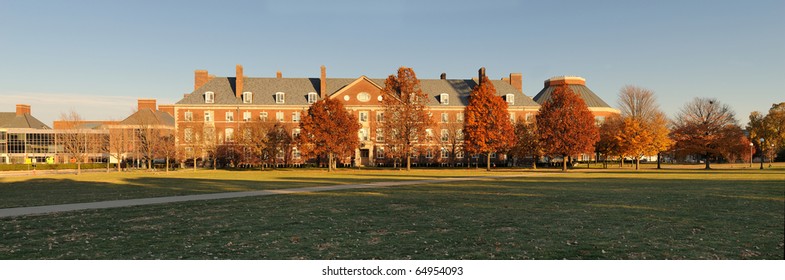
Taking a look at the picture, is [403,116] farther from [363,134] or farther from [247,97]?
[247,97]

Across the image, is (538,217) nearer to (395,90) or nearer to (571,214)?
(571,214)

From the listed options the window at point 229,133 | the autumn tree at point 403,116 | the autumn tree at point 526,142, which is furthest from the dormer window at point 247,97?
the autumn tree at point 526,142

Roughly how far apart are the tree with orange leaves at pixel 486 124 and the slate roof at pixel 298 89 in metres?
16.3

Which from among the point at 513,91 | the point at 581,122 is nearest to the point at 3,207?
the point at 581,122

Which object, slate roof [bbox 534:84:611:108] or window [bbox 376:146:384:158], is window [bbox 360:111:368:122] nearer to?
window [bbox 376:146:384:158]

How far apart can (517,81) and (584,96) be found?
18.4 meters

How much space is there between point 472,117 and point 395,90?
9.74 metres

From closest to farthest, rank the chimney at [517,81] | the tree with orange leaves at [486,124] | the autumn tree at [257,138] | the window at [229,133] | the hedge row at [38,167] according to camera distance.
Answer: the tree with orange leaves at [486,124] → the autumn tree at [257,138] → the hedge row at [38,167] → the window at [229,133] → the chimney at [517,81]

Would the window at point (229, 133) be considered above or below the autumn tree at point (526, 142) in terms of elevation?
above

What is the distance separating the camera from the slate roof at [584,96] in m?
86.9

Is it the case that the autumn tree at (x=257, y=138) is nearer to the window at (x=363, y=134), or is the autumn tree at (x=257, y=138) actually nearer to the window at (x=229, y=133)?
the window at (x=229, y=133)

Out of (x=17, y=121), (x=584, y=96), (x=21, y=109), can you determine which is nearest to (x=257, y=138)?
(x=17, y=121)

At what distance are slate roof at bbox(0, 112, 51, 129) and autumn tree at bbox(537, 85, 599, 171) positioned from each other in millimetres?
92762

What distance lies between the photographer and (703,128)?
5819cm
